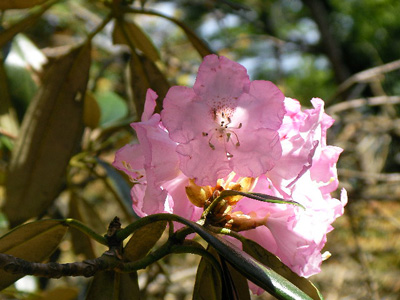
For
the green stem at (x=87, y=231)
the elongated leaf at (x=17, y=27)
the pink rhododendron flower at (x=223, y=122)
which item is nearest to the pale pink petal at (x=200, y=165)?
the pink rhododendron flower at (x=223, y=122)

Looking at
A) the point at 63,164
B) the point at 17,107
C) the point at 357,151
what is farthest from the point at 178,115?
the point at 357,151

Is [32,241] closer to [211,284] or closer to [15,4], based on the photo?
[211,284]

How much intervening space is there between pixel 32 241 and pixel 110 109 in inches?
31.0

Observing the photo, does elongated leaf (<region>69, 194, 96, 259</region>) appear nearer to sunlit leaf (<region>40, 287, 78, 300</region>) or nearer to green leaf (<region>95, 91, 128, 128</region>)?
sunlit leaf (<region>40, 287, 78, 300</region>)

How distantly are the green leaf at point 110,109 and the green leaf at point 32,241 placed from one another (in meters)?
0.69

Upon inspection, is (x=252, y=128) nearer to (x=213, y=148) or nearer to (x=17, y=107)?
(x=213, y=148)

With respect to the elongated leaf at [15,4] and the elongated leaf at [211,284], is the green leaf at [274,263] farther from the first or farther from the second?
the elongated leaf at [15,4]

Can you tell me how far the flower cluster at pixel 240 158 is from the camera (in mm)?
577

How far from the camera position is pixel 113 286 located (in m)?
0.58

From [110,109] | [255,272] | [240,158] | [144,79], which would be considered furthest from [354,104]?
[255,272]

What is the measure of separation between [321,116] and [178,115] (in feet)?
0.55

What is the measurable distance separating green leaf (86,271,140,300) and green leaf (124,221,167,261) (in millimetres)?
25

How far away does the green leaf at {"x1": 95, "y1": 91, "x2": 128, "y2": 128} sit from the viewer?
4.51ft

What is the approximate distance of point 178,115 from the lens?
580 millimetres
